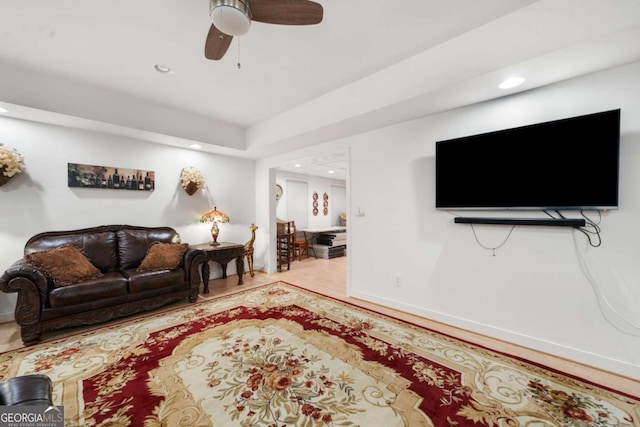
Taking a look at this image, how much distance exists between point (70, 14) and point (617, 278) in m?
4.55

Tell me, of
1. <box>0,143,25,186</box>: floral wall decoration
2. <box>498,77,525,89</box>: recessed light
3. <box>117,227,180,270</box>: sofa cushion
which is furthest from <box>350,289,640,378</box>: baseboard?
<box>0,143,25,186</box>: floral wall decoration

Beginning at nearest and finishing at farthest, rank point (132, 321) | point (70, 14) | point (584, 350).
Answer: point (70, 14) < point (584, 350) < point (132, 321)

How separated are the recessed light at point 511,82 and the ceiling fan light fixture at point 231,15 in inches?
80.9

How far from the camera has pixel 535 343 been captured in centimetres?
223

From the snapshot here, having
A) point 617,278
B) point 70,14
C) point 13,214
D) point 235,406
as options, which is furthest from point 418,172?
point 13,214

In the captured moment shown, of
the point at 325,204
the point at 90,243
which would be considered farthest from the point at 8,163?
the point at 325,204

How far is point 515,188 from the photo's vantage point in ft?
7.50

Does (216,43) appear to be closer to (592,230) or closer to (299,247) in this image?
(592,230)

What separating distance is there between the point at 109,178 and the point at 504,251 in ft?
16.0

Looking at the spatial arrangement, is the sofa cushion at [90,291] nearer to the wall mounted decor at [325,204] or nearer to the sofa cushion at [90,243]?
the sofa cushion at [90,243]

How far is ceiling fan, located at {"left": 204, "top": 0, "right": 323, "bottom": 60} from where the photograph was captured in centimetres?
140

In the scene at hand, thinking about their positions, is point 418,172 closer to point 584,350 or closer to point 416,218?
point 416,218

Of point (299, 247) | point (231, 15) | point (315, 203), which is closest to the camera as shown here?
point (231, 15)

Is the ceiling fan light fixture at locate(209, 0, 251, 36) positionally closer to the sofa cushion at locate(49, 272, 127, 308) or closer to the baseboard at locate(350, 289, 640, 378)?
the sofa cushion at locate(49, 272, 127, 308)
